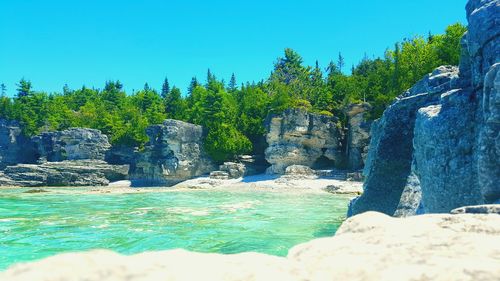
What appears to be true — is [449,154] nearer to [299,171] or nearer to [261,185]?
[261,185]

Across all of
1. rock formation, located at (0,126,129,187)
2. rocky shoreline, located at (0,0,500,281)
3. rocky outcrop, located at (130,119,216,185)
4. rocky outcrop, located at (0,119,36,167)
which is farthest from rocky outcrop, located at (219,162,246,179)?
rocky outcrop, located at (0,119,36,167)

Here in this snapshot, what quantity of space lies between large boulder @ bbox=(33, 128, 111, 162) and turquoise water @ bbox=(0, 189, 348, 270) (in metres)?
33.2

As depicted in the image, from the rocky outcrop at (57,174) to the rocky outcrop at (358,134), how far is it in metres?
33.1

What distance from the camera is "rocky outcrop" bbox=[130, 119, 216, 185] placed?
2158 inches

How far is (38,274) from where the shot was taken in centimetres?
212

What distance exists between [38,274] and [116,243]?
13029 mm

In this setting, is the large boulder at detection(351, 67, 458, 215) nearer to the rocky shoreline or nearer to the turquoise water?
the rocky shoreline

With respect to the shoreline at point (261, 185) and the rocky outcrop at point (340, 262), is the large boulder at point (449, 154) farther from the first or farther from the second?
the shoreline at point (261, 185)

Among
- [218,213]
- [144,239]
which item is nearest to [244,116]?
[218,213]

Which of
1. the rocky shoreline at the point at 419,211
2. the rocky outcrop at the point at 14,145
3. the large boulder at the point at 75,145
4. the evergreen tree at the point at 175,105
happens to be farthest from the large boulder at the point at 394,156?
the rocky outcrop at the point at 14,145

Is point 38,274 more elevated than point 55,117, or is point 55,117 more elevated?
point 55,117

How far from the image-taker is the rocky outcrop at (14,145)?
64938 millimetres

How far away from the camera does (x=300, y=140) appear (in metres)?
51.1

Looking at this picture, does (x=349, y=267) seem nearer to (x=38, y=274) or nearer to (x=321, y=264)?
(x=321, y=264)
